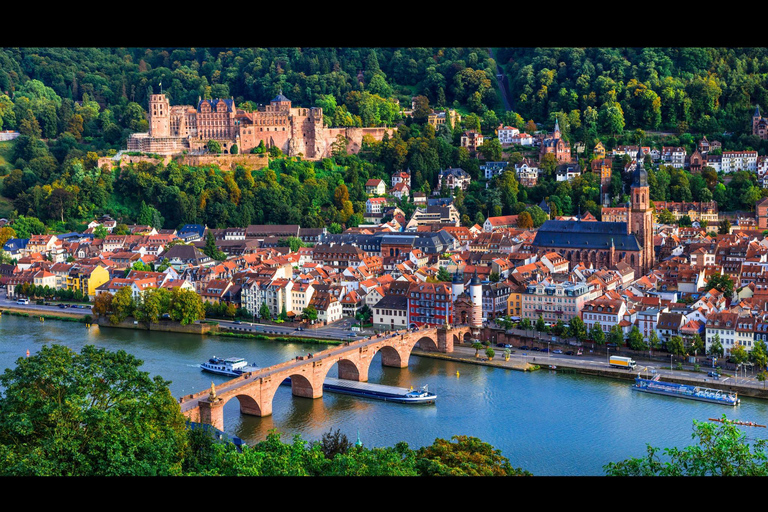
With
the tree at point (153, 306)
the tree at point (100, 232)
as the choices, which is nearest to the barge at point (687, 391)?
the tree at point (153, 306)

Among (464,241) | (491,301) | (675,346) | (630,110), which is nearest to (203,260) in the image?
(464,241)

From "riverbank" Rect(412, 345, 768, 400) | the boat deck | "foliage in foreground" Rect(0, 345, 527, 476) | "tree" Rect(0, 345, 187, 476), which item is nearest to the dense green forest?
→ "riverbank" Rect(412, 345, 768, 400)

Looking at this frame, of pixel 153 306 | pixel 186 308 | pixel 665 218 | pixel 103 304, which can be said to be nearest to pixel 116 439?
pixel 186 308

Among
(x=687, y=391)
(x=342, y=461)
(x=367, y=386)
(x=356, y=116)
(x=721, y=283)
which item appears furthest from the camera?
(x=356, y=116)

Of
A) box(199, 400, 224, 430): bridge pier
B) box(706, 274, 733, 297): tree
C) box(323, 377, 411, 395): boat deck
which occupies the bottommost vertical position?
box(323, 377, 411, 395): boat deck

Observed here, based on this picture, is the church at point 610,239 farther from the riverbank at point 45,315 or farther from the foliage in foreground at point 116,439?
the foliage in foreground at point 116,439

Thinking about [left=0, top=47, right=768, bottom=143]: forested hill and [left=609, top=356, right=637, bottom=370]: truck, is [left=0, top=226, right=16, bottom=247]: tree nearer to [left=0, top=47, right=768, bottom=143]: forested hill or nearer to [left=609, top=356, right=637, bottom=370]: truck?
[left=0, top=47, right=768, bottom=143]: forested hill

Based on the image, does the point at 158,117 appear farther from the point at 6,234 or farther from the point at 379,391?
the point at 379,391
